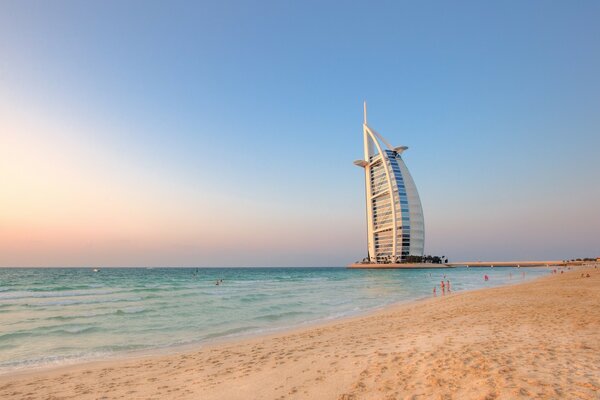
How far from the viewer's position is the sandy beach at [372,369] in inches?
228

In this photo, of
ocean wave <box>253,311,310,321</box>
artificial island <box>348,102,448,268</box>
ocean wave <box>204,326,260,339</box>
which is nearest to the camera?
ocean wave <box>204,326,260,339</box>

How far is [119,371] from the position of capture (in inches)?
360

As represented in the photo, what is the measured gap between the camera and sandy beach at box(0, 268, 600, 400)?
5.78 metres

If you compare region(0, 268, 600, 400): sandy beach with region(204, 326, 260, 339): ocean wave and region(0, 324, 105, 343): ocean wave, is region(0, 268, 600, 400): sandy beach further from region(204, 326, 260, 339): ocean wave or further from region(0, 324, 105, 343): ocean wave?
region(0, 324, 105, 343): ocean wave

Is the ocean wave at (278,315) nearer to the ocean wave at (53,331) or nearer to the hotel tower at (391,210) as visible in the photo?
the ocean wave at (53,331)

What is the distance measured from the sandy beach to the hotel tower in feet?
363

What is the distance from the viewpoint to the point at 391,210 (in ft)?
400

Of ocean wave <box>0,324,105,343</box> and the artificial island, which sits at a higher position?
the artificial island

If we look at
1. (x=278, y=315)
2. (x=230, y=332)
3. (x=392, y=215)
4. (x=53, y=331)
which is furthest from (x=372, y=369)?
(x=392, y=215)

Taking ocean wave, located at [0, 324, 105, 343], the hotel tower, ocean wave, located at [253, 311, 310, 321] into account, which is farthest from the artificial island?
ocean wave, located at [0, 324, 105, 343]

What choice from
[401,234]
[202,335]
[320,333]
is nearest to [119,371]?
[202,335]

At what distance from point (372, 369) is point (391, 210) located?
389 ft

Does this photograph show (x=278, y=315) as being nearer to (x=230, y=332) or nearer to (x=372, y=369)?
(x=230, y=332)

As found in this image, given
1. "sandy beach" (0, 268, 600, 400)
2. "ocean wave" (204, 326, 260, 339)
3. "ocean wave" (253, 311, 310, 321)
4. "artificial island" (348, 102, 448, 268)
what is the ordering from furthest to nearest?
"artificial island" (348, 102, 448, 268), "ocean wave" (253, 311, 310, 321), "ocean wave" (204, 326, 260, 339), "sandy beach" (0, 268, 600, 400)
